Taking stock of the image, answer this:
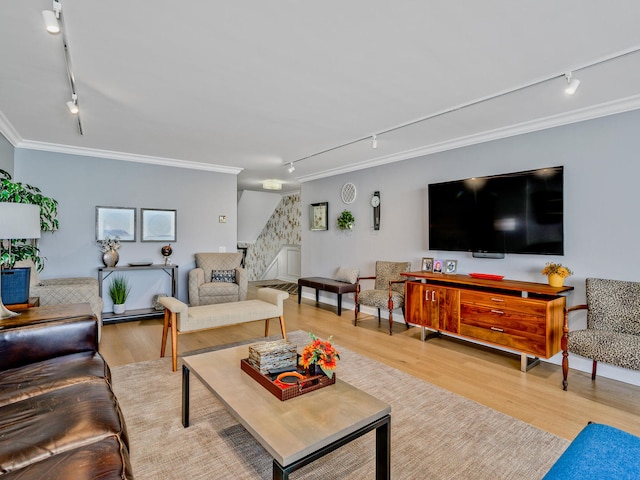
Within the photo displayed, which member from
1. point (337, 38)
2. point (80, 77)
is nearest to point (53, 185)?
point (80, 77)

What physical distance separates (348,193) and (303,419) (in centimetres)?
472

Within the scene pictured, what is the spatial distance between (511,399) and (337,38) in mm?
2951

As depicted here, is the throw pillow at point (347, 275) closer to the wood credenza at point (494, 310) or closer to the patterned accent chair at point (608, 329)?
the wood credenza at point (494, 310)

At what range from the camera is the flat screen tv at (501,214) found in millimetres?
3393

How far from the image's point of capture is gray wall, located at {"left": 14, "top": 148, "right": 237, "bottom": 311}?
4.75 metres

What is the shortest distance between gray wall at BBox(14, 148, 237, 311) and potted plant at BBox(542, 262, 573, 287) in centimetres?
487

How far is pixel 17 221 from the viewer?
2.50 meters

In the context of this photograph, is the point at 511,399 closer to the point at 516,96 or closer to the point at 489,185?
the point at 489,185

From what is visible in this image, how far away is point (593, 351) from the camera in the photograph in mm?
2699

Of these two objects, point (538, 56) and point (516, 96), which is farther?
point (516, 96)

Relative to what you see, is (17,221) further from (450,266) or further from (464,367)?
(450,266)

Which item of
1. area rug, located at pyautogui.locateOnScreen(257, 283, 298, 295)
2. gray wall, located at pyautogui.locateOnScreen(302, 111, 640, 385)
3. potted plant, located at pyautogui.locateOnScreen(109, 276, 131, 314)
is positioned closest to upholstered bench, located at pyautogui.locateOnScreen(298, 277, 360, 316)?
gray wall, located at pyautogui.locateOnScreen(302, 111, 640, 385)

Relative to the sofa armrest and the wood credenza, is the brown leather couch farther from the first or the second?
the wood credenza

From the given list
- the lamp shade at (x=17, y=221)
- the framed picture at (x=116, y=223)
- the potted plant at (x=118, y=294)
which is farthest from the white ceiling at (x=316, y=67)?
the potted plant at (x=118, y=294)
